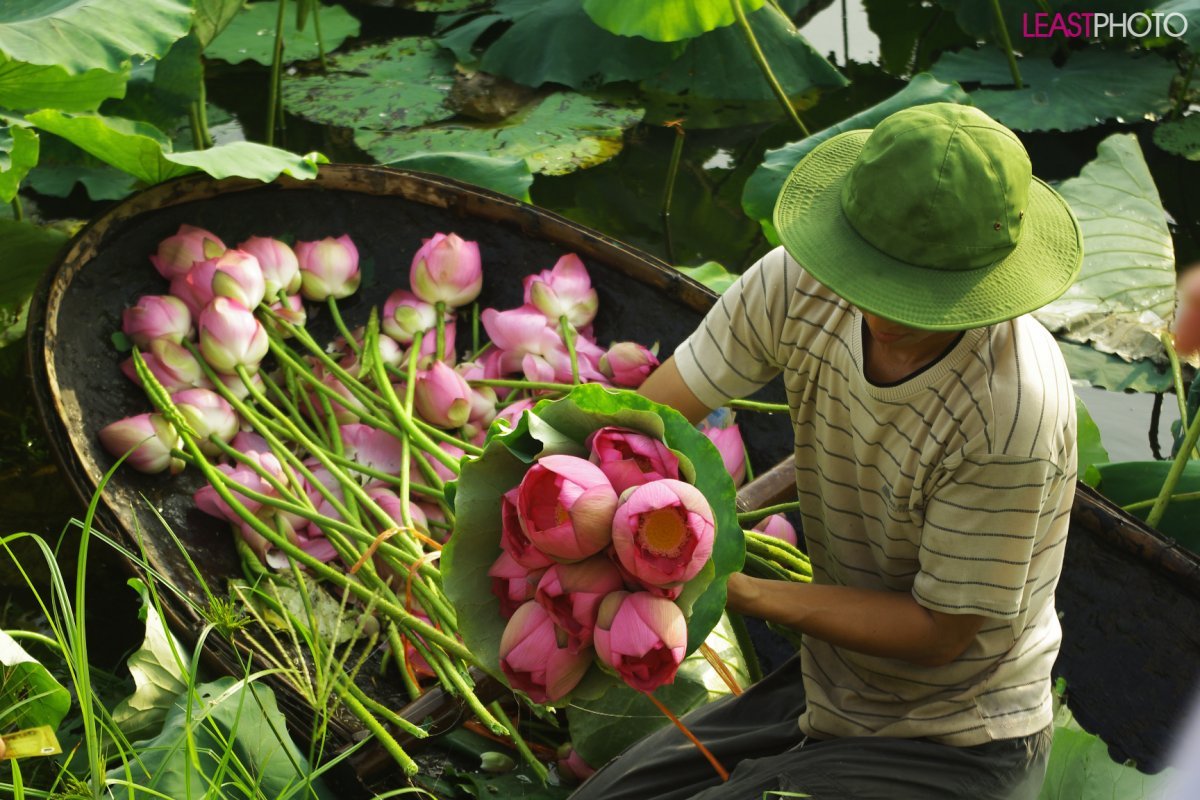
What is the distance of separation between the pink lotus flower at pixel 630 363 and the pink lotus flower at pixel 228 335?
49 centimetres

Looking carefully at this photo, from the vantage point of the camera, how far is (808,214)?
0.92m

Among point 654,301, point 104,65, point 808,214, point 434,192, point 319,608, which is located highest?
point 808,214

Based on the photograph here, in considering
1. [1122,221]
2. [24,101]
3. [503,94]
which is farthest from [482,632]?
[503,94]

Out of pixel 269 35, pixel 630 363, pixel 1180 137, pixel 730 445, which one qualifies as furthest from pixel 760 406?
pixel 269 35

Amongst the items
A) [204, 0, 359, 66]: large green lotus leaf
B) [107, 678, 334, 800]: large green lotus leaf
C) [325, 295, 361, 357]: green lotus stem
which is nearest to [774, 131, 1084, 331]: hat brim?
[107, 678, 334, 800]: large green lotus leaf

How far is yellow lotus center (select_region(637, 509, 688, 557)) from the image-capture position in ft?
2.48

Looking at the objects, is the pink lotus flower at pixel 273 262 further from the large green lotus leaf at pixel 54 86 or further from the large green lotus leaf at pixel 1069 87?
the large green lotus leaf at pixel 1069 87

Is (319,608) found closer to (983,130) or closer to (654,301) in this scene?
(654,301)

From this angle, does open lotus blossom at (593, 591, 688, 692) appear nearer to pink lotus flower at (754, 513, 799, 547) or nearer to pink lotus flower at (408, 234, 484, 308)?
pink lotus flower at (754, 513, 799, 547)

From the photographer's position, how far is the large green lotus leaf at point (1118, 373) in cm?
197

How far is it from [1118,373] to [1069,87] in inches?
43.2

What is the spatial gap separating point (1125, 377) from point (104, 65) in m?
1.67

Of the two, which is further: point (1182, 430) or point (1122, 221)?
point (1122, 221)

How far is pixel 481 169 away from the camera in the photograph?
80.0 inches
